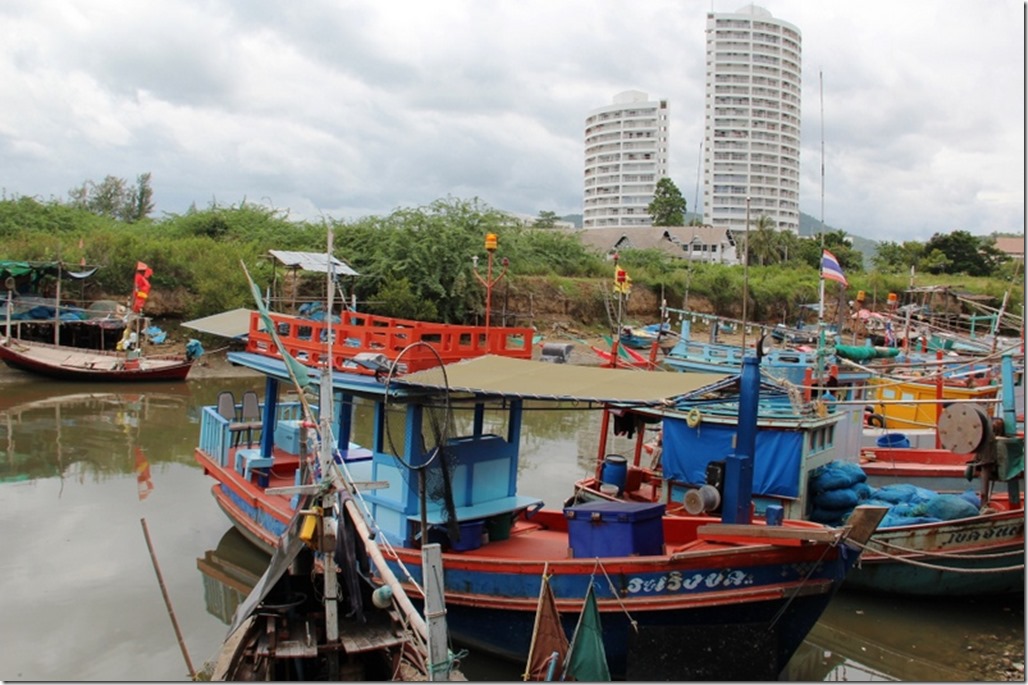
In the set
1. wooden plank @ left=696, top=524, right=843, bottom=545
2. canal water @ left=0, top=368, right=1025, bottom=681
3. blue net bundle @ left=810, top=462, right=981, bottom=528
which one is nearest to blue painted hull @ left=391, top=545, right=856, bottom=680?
wooden plank @ left=696, top=524, right=843, bottom=545

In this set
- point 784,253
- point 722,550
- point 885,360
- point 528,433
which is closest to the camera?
point 722,550

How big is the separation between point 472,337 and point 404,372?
122cm

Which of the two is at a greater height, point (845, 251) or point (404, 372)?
point (845, 251)

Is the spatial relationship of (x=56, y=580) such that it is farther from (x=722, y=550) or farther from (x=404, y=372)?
(x=722, y=550)

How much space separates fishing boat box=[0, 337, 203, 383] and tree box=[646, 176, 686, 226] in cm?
5182

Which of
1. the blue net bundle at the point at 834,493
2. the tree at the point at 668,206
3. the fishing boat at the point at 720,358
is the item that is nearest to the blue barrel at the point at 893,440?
the fishing boat at the point at 720,358

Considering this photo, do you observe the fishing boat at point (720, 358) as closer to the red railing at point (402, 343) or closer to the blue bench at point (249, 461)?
the red railing at point (402, 343)

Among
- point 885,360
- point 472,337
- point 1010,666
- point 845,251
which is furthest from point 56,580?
point 845,251

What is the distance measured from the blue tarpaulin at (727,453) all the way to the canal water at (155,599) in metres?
1.62

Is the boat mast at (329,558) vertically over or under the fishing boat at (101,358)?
under

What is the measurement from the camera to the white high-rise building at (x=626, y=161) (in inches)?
4124

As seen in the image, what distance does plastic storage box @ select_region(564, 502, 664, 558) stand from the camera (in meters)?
8.00

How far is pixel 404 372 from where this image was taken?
29.4 ft

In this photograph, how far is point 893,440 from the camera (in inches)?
585
